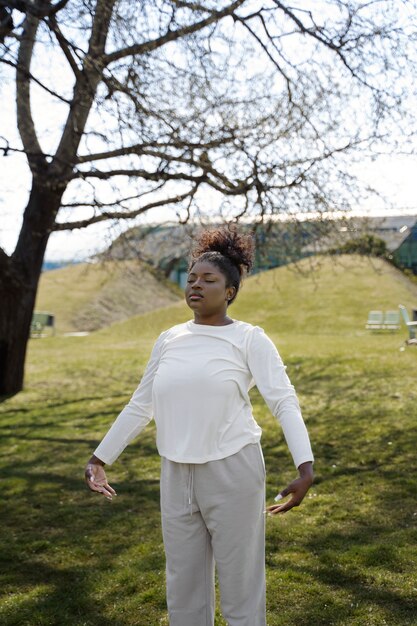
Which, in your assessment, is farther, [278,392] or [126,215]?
[126,215]

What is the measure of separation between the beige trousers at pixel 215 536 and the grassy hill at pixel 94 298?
33.5 meters

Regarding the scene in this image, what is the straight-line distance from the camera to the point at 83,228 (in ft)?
42.5

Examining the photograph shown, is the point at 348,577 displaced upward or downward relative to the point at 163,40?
downward

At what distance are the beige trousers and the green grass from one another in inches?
46.9

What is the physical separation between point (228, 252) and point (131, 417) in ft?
2.93

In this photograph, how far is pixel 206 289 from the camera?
10.5ft

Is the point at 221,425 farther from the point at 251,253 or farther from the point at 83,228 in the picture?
the point at 83,228

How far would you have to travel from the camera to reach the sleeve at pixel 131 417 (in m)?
3.34

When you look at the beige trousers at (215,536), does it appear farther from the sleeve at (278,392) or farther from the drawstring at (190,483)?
the sleeve at (278,392)

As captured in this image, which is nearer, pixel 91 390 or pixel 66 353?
pixel 91 390

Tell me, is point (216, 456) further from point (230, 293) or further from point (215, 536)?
point (230, 293)

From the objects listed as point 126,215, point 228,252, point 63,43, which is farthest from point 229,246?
point 126,215

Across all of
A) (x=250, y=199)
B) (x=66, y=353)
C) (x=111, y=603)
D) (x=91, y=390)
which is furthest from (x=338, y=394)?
(x=66, y=353)

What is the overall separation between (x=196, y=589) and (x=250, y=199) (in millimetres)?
9392
